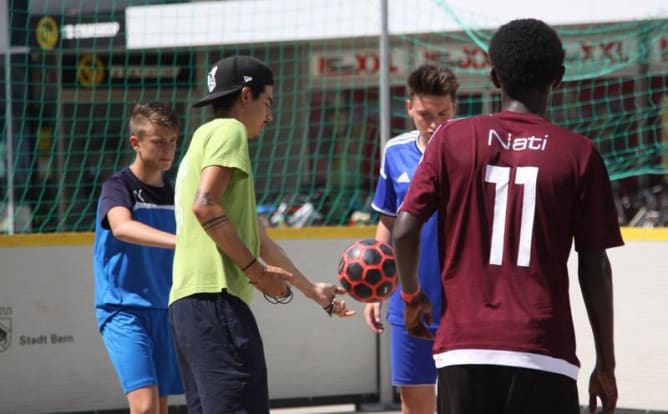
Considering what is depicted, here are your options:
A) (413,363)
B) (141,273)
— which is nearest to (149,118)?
(141,273)

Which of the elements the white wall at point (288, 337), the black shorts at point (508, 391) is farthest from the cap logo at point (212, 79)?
the white wall at point (288, 337)

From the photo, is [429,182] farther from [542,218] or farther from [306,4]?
[306,4]

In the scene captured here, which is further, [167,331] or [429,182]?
[167,331]

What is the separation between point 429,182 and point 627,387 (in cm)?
462

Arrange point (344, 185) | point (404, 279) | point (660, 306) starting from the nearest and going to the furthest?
point (404, 279) < point (660, 306) < point (344, 185)

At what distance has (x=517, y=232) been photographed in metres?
3.12

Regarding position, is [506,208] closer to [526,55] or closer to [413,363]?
[526,55]

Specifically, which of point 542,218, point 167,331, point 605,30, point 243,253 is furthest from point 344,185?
point 542,218

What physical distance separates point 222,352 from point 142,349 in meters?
1.47

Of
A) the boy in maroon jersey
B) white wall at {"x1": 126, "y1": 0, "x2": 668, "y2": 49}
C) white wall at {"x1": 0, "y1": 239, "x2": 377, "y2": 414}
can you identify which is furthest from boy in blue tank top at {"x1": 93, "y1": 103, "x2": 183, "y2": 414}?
white wall at {"x1": 126, "y1": 0, "x2": 668, "y2": 49}

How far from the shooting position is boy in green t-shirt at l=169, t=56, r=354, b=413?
3.86 m

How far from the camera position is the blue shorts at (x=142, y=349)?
520 centimetres

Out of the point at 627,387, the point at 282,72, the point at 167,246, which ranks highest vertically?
the point at 282,72

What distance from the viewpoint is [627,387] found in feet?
24.1
